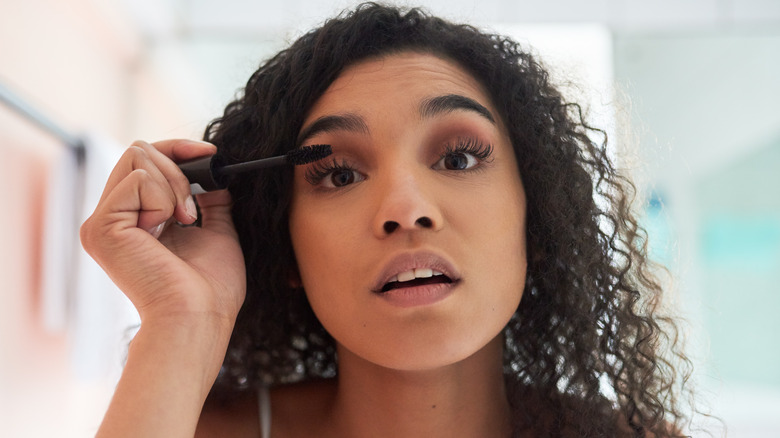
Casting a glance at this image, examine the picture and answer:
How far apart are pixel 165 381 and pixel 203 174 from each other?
8.8 inches

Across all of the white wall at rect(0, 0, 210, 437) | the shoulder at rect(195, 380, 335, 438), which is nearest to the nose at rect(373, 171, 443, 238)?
the shoulder at rect(195, 380, 335, 438)

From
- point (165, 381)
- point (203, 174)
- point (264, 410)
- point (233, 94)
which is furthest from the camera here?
point (233, 94)

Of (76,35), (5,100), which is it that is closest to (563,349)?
(5,100)

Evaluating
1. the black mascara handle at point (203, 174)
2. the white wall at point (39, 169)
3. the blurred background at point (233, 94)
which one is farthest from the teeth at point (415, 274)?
the white wall at point (39, 169)

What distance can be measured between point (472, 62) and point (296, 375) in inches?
19.4

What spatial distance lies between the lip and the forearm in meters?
0.19

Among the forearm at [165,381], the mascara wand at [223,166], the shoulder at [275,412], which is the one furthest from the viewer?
the shoulder at [275,412]

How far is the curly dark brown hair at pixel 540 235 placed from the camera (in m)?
0.82

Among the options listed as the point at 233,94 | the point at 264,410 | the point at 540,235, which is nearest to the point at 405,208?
the point at 540,235

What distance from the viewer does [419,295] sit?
67 centimetres

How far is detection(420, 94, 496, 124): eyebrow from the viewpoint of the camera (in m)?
0.74

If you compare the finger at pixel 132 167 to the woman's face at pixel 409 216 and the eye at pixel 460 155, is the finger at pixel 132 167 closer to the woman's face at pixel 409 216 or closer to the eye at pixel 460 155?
the woman's face at pixel 409 216

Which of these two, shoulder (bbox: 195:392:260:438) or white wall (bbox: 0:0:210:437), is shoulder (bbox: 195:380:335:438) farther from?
white wall (bbox: 0:0:210:437)

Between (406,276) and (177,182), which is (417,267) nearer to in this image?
(406,276)
